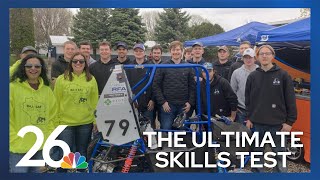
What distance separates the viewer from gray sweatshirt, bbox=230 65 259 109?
2990 mm

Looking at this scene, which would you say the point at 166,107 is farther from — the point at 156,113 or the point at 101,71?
the point at 101,71

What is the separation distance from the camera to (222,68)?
9.79 feet

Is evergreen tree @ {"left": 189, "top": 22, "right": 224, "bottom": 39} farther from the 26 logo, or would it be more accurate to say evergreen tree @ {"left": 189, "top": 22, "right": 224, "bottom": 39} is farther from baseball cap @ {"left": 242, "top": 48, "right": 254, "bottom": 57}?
the 26 logo

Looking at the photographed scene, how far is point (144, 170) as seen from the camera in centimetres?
302

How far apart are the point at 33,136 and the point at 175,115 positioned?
3.65 feet

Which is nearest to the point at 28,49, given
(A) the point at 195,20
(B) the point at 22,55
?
(B) the point at 22,55

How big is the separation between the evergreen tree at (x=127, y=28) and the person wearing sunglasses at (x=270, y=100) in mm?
921

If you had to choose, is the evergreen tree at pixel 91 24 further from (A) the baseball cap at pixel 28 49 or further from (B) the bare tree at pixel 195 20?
(B) the bare tree at pixel 195 20

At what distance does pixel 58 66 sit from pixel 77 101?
304 mm

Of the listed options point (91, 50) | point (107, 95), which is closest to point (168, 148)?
point (107, 95)

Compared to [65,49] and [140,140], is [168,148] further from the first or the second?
[65,49]

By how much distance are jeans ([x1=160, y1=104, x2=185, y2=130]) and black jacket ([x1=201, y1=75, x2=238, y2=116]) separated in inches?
7.7

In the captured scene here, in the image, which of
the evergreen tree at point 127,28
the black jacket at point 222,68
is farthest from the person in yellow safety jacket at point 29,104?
the black jacket at point 222,68

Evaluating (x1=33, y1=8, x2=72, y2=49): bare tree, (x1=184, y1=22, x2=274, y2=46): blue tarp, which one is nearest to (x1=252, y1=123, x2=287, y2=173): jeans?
(x1=184, y1=22, x2=274, y2=46): blue tarp
